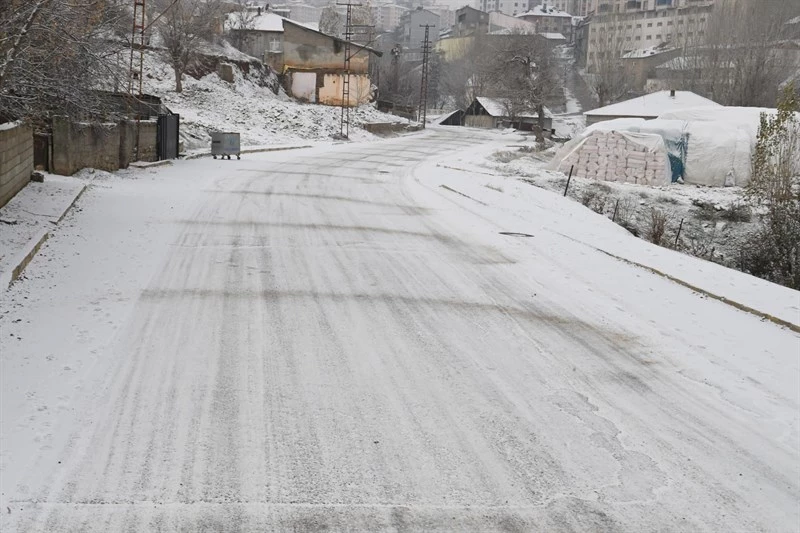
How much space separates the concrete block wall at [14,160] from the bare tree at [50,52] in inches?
18.6

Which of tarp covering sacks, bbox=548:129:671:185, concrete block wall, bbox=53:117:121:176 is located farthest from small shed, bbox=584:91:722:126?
concrete block wall, bbox=53:117:121:176

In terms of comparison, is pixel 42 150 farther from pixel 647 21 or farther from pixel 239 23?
pixel 647 21

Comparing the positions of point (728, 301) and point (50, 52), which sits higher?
point (50, 52)

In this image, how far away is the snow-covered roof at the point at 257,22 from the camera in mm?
65875

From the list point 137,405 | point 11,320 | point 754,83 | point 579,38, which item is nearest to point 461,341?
point 137,405

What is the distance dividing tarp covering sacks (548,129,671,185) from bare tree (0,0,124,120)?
21339mm

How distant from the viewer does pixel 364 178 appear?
2405 cm

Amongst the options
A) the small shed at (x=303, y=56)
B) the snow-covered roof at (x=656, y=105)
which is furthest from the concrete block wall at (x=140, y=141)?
the small shed at (x=303, y=56)

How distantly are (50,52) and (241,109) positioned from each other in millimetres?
37327

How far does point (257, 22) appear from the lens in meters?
67.6

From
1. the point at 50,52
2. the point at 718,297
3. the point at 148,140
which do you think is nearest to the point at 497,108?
the point at 148,140

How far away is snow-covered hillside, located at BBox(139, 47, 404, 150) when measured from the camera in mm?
41656

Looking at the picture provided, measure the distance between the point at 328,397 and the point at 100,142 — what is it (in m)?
16.3

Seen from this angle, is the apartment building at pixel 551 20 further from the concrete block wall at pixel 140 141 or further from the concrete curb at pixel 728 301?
the concrete curb at pixel 728 301
